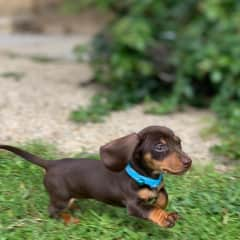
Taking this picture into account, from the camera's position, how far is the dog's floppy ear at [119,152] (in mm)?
3756

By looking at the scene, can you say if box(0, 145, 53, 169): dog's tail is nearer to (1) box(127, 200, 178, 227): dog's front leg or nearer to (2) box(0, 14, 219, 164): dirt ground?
(1) box(127, 200, 178, 227): dog's front leg

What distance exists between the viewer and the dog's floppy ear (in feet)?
12.3

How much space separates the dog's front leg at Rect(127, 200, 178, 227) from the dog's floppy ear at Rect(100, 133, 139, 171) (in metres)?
0.21

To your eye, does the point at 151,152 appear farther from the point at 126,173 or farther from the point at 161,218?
the point at 161,218

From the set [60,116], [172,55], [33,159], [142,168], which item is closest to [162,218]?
[142,168]

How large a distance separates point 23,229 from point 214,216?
1174mm

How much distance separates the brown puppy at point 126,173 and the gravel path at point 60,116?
1.37 metres

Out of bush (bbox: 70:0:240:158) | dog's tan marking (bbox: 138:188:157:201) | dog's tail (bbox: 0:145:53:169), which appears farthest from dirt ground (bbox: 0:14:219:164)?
dog's tan marking (bbox: 138:188:157:201)

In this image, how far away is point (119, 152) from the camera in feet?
12.4

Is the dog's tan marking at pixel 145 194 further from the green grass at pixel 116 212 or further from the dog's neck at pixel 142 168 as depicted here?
the green grass at pixel 116 212

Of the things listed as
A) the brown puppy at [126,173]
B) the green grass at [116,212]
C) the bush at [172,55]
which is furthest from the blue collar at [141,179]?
the bush at [172,55]

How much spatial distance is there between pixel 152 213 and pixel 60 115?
293 cm

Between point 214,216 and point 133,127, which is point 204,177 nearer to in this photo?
point 214,216

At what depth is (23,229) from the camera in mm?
4113
